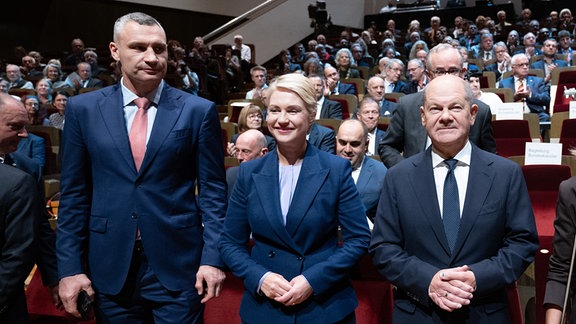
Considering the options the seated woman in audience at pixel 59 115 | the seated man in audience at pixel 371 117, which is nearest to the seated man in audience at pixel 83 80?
the seated woman in audience at pixel 59 115

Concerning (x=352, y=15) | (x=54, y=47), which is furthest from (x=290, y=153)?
(x=352, y=15)

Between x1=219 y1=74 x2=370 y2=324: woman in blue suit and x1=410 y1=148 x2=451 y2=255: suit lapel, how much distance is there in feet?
0.55

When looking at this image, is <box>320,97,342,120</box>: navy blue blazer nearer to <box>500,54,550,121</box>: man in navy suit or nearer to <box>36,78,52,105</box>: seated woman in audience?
<box>500,54,550,121</box>: man in navy suit

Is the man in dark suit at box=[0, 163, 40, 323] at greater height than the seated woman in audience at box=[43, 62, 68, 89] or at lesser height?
lesser

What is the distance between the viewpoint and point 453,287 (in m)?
1.50

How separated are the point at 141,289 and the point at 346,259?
0.52 metres

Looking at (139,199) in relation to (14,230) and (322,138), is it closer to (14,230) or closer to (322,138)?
(14,230)

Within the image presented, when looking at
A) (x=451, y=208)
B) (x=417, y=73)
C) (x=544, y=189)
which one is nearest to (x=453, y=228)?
(x=451, y=208)

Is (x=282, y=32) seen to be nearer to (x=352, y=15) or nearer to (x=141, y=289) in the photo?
(x=352, y=15)

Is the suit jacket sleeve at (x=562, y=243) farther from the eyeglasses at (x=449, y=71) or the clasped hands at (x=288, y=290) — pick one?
the eyeglasses at (x=449, y=71)

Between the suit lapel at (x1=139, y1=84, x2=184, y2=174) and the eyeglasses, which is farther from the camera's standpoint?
the eyeglasses

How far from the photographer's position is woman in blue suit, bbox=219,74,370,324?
164 centimetres

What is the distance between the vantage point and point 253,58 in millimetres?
12539

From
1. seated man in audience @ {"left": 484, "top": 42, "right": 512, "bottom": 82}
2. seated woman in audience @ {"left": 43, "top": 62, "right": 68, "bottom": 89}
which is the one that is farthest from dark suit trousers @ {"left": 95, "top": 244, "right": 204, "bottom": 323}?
seated woman in audience @ {"left": 43, "top": 62, "right": 68, "bottom": 89}
